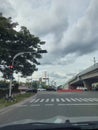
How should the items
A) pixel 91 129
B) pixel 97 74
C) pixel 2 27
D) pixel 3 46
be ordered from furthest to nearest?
pixel 97 74
pixel 3 46
pixel 2 27
pixel 91 129

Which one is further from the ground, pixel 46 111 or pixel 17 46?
pixel 17 46

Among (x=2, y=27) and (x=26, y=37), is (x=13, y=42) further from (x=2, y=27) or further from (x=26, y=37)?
(x=2, y=27)

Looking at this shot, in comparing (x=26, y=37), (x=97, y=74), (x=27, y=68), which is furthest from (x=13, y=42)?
(x=97, y=74)

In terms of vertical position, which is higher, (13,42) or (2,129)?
(13,42)

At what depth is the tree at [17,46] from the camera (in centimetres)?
5176

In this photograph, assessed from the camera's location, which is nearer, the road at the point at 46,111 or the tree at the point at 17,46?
the road at the point at 46,111

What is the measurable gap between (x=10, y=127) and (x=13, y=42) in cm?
5142

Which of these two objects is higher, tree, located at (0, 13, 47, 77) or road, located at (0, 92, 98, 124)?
tree, located at (0, 13, 47, 77)

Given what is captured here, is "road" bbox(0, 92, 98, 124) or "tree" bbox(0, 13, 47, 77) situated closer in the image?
"road" bbox(0, 92, 98, 124)

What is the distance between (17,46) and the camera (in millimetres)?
56875

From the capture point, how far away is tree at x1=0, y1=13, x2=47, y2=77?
51756 mm

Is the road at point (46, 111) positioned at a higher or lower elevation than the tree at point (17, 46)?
lower

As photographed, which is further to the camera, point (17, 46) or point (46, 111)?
point (17, 46)

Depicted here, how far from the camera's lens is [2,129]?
5.03 meters
